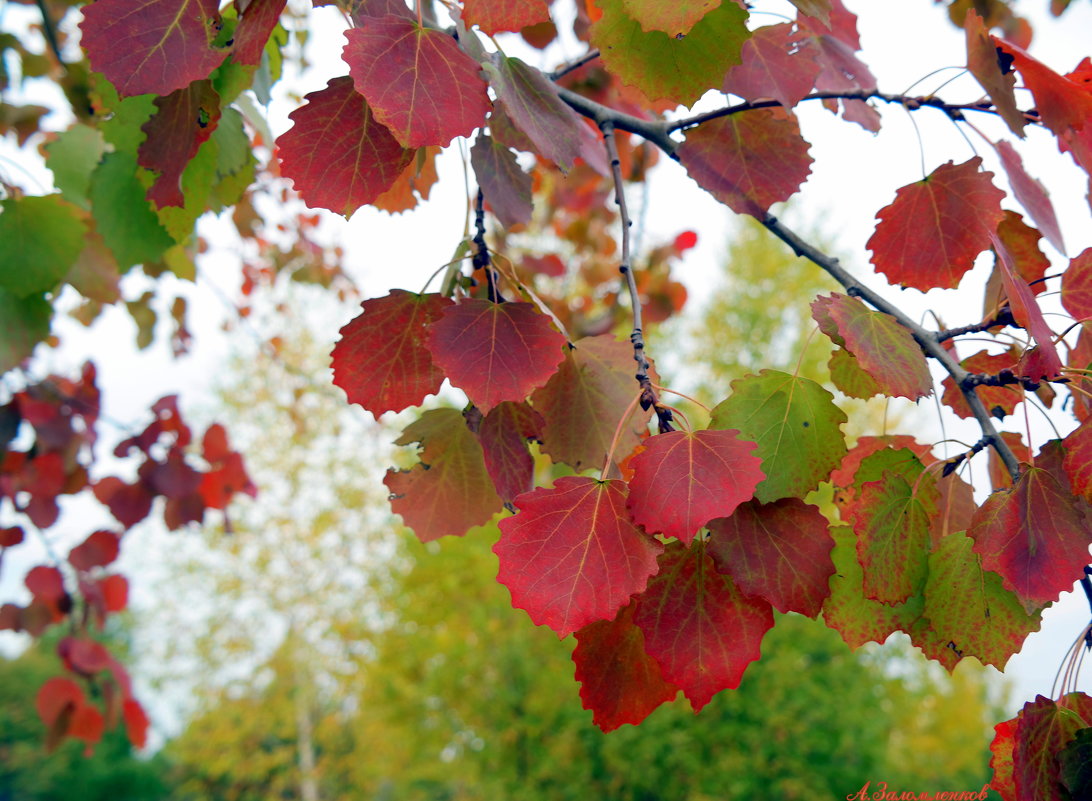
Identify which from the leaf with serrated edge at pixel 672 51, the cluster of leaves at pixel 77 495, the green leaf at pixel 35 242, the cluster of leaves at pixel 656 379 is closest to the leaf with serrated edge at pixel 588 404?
the cluster of leaves at pixel 656 379

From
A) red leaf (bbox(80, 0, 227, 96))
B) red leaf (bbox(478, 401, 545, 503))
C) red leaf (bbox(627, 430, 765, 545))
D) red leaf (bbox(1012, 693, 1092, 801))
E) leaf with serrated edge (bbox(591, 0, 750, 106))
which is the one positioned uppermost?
red leaf (bbox(80, 0, 227, 96))

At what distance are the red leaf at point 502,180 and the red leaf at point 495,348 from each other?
0.55 ft

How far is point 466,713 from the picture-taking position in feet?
25.8

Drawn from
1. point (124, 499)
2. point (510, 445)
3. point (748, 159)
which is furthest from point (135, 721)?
point (748, 159)

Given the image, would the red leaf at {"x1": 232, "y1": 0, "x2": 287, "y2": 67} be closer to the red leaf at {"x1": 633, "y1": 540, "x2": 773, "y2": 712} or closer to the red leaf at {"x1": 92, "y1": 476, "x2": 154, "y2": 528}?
the red leaf at {"x1": 633, "y1": 540, "x2": 773, "y2": 712}

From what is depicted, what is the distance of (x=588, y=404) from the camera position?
2.39 feet

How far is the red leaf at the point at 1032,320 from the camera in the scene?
23.4 inches

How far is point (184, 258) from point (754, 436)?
1114 mm

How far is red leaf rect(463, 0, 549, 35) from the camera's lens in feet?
1.99

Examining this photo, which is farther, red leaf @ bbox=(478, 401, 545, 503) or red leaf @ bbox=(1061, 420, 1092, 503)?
red leaf @ bbox=(478, 401, 545, 503)

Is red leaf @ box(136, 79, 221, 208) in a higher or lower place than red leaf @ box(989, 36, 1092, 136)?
higher

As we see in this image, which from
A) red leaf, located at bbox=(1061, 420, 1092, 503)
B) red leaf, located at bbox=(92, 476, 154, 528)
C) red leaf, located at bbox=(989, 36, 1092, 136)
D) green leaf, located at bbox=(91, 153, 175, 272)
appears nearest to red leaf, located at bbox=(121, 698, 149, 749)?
red leaf, located at bbox=(92, 476, 154, 528)

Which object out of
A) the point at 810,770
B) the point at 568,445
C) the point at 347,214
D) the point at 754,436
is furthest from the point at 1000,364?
the point at 810,770

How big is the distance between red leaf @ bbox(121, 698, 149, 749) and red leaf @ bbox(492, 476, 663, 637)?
1.83 meters
